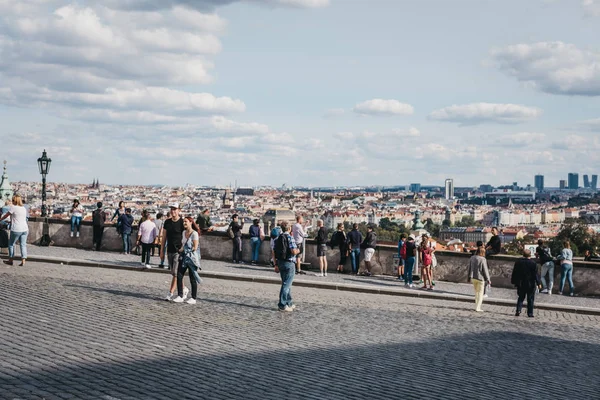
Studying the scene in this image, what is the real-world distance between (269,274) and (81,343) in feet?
39.4

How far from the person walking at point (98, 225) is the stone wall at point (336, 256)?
351mm

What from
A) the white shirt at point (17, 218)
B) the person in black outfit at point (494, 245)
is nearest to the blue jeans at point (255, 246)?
the person in black outfit at point (494, 245)

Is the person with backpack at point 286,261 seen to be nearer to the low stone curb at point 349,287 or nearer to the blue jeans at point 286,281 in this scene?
the blue jeans at point 286,281

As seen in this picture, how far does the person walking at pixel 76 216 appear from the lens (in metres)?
26.4

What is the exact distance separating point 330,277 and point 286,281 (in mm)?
7646

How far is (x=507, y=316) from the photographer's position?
17.6 metres

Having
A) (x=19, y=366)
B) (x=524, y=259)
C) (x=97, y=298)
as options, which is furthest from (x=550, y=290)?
(x=19, y=366)

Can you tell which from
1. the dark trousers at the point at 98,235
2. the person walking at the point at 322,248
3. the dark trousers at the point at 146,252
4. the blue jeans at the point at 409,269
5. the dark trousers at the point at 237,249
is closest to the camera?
the blue jeans at the point at 409,269

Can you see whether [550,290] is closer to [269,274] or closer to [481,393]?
[269,274]

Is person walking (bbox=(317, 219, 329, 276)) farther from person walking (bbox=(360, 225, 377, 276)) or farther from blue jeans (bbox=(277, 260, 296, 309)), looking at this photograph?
blue jeans (bbox=(277, 260, 296, 309))

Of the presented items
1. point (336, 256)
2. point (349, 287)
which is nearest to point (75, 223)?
point (336, 256)

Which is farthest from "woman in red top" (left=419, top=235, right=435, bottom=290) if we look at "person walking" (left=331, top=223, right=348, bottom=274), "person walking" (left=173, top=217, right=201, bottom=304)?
"person walking" (left=173, top=217, right=201, bottom=304)

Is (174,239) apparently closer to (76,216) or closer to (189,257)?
(189,257)

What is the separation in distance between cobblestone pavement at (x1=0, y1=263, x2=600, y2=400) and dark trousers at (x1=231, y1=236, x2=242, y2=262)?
276 inches
